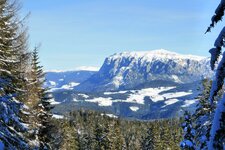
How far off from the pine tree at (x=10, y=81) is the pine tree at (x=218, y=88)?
333 inches

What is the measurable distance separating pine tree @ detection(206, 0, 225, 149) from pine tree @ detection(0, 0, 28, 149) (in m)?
8.46

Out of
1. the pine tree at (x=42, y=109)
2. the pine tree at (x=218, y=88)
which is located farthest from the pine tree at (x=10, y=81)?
the pine tree at (x=42, y=109)

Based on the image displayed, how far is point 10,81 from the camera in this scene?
1471cm

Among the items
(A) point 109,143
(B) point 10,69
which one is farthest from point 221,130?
(A) point 109,143

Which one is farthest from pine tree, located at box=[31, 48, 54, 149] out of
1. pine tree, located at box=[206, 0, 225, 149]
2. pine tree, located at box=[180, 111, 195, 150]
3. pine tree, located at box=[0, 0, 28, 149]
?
pine tree, located at box=[206, 0, 225, 149]

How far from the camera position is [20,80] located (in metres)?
15.7

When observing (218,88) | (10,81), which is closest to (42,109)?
(10,81)

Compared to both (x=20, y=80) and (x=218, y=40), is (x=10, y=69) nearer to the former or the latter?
(x=20, y=80)

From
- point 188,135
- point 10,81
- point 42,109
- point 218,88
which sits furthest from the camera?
point 42,109

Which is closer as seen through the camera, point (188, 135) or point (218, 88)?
point (218, 88)

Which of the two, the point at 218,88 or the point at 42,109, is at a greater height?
the point at 218,88

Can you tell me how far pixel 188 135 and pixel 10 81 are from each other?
1809 centimetres

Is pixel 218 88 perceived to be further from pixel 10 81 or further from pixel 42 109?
pixel 42 109

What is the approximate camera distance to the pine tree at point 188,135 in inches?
→ 1121
